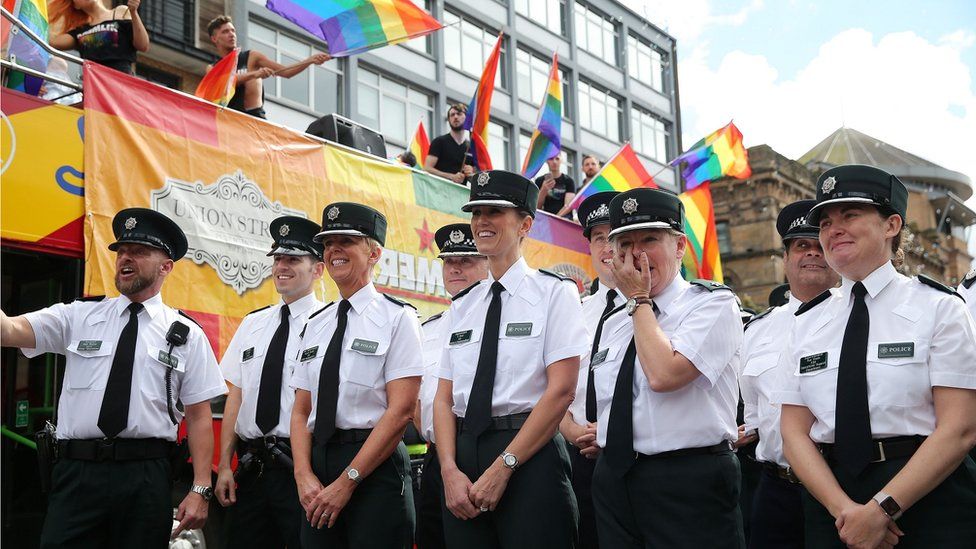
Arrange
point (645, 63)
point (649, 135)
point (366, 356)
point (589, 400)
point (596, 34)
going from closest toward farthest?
point (589, 400) → point (366, 356) → point (596, 34) → point (649, 135) → point (645, 63)

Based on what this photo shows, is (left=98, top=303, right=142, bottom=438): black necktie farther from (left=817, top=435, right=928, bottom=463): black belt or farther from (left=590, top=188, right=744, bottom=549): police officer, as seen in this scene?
(left=817, top=435, right=928, bottom=463): black belt

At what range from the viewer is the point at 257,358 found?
5418mm

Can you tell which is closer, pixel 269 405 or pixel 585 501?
pixel 585 501

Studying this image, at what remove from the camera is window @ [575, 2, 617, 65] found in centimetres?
3447

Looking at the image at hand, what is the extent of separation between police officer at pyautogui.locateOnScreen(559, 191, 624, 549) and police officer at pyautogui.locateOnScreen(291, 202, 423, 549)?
873 mm

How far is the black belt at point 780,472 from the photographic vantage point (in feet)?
14.5

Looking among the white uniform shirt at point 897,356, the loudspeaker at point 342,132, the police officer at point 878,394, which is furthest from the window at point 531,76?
the white uniform shirt at point 897,356

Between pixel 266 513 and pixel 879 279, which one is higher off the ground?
pixel 879 279

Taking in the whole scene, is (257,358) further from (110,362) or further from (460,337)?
(460,337)

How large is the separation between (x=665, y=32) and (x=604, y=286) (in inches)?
1416

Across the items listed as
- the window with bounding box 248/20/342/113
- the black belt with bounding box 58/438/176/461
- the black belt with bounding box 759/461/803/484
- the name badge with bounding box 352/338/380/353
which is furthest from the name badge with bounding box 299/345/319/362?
the window with bounding box 248/20/342/113

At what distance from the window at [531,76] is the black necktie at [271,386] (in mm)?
26203

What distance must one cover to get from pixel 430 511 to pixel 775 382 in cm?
220

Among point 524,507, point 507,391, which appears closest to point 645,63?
point 507,391
